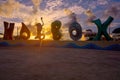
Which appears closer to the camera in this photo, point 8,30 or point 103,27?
point 103,27

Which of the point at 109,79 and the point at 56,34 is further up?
the point at 56,34

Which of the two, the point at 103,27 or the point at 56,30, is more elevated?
the point at 103,27

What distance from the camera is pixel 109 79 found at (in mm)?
6090

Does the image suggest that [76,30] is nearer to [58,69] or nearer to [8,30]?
[8,30]

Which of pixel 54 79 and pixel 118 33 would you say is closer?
pixel 54 79

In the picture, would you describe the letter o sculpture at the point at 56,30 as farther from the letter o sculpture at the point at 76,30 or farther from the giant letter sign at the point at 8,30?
the giant letter sign at the point at 8,30

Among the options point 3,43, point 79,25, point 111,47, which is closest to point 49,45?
point 79,25

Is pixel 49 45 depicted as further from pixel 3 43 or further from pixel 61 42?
pixel 3 43

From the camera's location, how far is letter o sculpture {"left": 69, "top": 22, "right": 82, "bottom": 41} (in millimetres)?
24906

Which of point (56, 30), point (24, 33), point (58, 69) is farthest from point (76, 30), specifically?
point (58, 69)

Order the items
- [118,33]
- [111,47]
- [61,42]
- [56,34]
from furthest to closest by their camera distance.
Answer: [118,33] < [56,34] < [61,42] < [111,47]

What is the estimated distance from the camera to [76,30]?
988 inches

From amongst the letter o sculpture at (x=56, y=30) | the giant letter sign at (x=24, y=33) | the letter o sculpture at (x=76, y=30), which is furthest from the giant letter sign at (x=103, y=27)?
the giant letter sign at (x=24, y=33)

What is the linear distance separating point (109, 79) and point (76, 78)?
3.76ft
